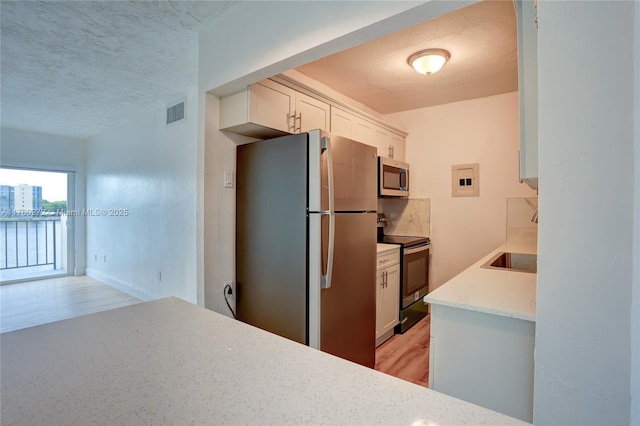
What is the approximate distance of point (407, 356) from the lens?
2641mm

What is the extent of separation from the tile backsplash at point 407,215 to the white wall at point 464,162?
0.08 m

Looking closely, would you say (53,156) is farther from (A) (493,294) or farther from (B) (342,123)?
(A) (493,294)

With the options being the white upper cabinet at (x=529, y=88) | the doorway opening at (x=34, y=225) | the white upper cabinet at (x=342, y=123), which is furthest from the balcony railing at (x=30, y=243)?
the white upper cabinet at (x=529, y=88)

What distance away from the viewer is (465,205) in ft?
11.9

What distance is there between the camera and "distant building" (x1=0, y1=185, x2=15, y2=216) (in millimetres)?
4816

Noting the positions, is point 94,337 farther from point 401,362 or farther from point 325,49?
point 401,362

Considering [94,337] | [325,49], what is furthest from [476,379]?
[325,49]

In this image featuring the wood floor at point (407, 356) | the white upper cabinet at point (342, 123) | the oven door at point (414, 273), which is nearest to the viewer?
the wood floor at point (407, 356)

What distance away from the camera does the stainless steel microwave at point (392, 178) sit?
3.30 m

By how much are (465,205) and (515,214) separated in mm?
505

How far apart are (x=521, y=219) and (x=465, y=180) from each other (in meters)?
0.71

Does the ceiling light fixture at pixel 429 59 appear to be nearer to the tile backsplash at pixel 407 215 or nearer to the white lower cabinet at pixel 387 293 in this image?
the white lower cabinet at pixel 387 293

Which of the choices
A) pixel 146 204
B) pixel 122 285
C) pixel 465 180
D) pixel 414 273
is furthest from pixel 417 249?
pixel 122 285

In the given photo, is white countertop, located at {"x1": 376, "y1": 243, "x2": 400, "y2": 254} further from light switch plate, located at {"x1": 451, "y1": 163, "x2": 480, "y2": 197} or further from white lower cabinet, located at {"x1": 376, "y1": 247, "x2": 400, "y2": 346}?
light switch plate, located at {"x1": 451, "y1": 163, "x2": 480, "y2": 197}
